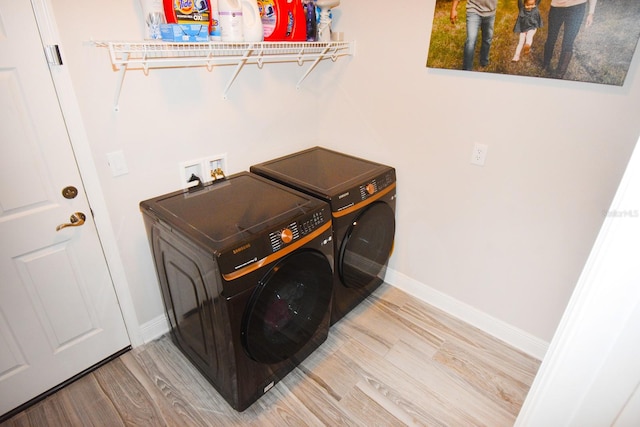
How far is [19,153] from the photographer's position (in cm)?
132

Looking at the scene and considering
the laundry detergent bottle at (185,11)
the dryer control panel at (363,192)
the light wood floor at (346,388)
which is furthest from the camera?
the dryer control panel at (363,192)

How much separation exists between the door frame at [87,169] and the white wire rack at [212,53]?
165mm

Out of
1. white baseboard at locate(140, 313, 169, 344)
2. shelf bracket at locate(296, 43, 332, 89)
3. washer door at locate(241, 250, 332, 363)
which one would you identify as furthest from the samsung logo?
shelf bracket at locate(296, 43, 332, 89)

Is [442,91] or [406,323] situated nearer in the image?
[442,91]

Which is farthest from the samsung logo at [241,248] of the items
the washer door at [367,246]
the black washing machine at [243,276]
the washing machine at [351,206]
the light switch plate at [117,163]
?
the light switch plate at [117,163]

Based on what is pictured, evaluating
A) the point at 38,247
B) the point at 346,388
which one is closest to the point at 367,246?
the point at 346,388

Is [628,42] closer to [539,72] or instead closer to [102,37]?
[539,72]

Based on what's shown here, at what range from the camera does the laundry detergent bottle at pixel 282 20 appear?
167 cm

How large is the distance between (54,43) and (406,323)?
2.20 meters

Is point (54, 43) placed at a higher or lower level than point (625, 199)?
higher

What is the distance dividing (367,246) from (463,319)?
788mm

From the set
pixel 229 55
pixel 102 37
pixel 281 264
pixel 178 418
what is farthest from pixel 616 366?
pixel 102 37

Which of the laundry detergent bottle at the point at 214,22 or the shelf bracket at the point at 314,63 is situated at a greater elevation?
the laundry detergent bottle at the point at 214,22

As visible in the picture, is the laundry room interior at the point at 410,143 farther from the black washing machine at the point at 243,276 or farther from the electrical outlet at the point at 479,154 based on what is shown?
the black washing machine at the point at 243,276
